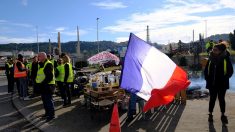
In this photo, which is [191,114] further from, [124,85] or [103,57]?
[103,57]

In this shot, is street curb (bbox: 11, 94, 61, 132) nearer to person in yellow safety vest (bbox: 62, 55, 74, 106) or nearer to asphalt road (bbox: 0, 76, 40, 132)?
asphalt road (bbox: 0, 76, 40, 132)

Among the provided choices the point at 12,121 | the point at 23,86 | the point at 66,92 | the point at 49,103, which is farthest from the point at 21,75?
the point at 49,103

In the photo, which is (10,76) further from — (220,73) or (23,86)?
(220,73)

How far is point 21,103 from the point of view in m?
13.8

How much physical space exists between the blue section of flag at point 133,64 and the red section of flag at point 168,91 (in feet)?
1.30

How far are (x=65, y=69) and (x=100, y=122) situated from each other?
346 cm

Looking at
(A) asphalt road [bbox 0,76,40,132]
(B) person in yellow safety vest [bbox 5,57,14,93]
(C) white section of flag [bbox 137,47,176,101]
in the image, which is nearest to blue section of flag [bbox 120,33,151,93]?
(C) white section of flag [bbox 137,47,176,101]

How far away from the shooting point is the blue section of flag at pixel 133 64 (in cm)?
768

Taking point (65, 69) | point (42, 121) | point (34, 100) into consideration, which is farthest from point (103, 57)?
point (42, 121)

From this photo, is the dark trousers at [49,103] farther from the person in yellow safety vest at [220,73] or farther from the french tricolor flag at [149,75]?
the person in yellow safety vest at [220,73]

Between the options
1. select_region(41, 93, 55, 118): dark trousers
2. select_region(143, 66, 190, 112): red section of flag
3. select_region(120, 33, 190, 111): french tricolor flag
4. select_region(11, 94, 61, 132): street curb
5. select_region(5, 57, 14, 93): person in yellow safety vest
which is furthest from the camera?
select_region(5, 57, 14, 93): person in yellow safety vest

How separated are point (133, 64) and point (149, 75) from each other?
1.44 feet

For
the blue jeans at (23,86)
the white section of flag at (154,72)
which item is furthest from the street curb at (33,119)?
the white section of flag at (154,72)

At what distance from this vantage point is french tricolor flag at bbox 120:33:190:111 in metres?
7.64
